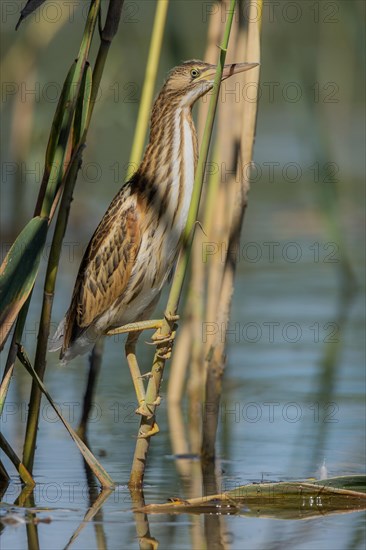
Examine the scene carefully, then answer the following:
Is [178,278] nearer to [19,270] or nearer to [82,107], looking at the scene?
[19,270]

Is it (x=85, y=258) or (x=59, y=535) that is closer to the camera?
(x=59, y=535)

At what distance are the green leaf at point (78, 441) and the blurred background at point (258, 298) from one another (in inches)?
2.9

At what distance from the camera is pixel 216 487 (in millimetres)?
3936

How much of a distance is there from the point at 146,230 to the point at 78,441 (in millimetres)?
785

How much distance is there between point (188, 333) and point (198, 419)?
35cm

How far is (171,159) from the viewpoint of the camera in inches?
158

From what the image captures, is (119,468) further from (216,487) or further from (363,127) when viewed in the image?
(363,127)

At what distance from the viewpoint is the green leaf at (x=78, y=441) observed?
11.6ft

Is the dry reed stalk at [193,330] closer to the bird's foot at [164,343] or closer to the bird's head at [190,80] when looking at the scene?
the bird's head at [190,80]

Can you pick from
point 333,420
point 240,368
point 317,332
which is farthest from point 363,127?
point 333,420

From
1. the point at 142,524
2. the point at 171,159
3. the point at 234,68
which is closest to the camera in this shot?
the point at 142,524

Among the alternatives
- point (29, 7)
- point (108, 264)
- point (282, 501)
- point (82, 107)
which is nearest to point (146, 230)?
point (108, 264)

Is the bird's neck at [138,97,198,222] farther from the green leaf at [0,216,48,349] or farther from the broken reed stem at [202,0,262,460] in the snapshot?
the green leaf at [0,216,48,349]

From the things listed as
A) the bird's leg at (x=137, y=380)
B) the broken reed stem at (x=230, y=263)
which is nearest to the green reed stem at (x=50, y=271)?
the bird's leg at (x=137, y=380)
